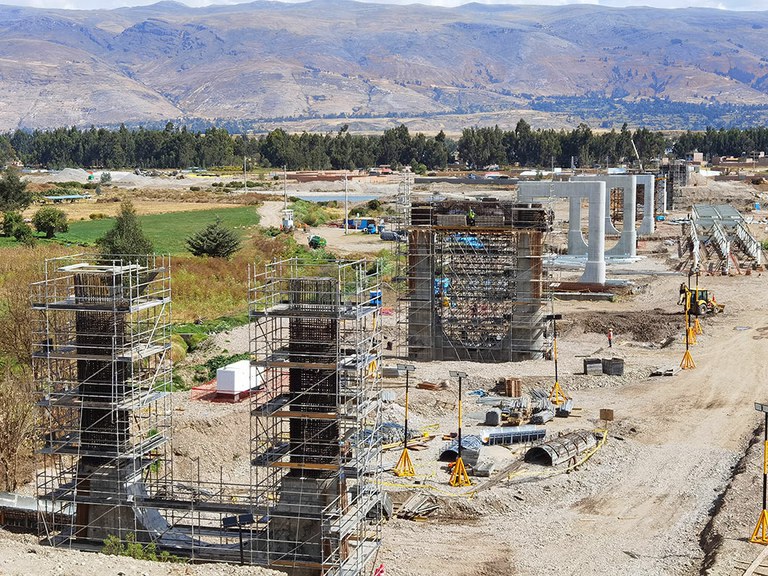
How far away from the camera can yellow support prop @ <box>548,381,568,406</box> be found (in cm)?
3537

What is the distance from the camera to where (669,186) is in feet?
345

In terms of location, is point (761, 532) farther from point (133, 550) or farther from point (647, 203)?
point (647, 203)

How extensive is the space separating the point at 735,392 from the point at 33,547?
81.3 feet

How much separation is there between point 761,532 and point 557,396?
38.4ft

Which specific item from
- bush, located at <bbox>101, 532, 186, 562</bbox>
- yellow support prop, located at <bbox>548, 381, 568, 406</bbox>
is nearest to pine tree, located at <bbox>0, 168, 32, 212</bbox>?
yellow support prop, located at <bbox>548, 381, 568, 406</bbox>

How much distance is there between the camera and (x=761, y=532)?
Result: 79.5 feet

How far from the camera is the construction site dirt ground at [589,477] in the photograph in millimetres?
23438

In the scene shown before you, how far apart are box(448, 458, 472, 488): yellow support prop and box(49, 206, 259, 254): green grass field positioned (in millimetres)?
34834

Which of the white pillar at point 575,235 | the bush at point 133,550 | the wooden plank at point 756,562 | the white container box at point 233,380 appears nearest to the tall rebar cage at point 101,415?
the bush at point 133,550

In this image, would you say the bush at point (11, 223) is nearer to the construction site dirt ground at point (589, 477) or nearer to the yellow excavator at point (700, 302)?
the construction site dirt ground at point (589, 477)

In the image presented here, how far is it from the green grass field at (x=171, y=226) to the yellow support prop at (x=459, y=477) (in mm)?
34834

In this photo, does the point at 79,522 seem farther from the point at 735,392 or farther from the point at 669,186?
the point at 669,186

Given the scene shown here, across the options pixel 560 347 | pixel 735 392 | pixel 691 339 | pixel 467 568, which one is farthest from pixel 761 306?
pixel 467 568

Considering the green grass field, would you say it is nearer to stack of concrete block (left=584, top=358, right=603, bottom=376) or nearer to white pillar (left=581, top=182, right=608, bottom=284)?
white pillar (left=581, top=182, right=608, bottom=284)
